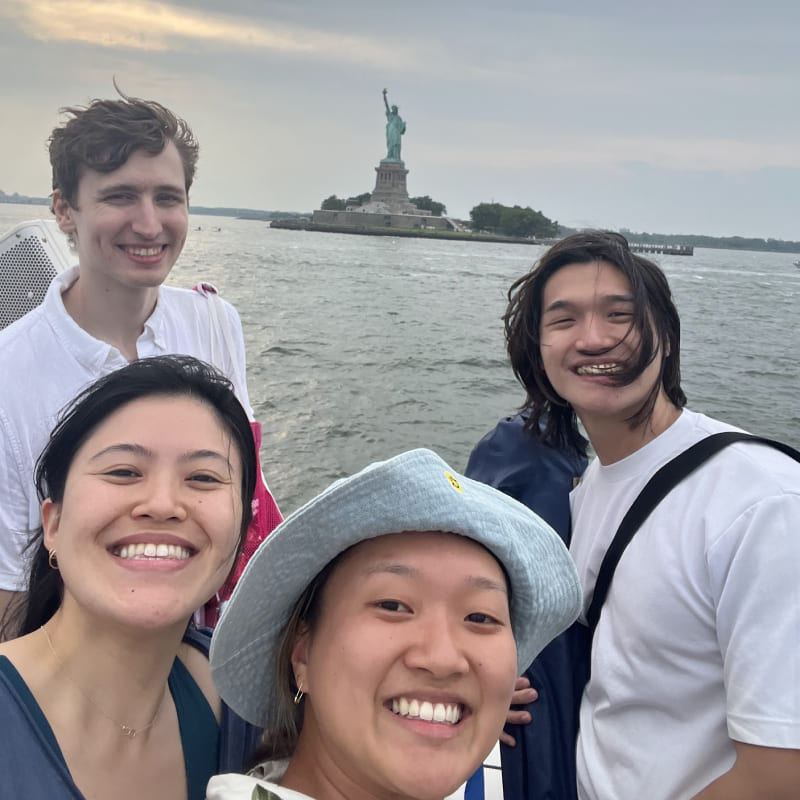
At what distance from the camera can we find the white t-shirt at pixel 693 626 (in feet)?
4.59

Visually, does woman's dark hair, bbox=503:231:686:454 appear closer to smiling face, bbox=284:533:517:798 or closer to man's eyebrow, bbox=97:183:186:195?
smiling face, bbox=284:533:517:798

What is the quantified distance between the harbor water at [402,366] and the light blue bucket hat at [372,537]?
126 cm

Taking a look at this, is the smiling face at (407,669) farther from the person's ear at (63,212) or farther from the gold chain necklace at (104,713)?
the person's ear at (63,212)

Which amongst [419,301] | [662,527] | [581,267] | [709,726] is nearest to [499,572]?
[662,527]

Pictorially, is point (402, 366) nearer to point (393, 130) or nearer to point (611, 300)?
point (611, 300)

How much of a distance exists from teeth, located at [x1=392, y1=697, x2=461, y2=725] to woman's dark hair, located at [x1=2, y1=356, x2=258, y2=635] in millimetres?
541

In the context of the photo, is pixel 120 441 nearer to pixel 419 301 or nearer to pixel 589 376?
pixel 589 376

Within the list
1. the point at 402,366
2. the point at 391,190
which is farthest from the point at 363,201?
the point at 402,366

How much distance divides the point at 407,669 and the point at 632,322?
3.69 feet

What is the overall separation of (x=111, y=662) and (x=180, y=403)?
1.67 feet

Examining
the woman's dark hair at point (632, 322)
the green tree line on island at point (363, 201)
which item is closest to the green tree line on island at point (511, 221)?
the green tree line on island at point (363, 201)

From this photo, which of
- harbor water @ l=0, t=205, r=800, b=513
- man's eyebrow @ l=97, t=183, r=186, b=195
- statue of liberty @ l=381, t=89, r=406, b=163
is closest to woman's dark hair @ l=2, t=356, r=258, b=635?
man's eyebrow @ l=97, t=183, r=186, b=195

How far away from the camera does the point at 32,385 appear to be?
195cm

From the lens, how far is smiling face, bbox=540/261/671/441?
6.02ft
